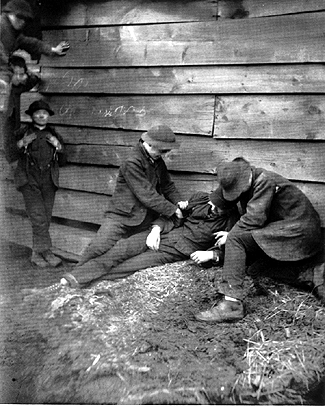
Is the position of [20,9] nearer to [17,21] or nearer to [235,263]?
[17,21]

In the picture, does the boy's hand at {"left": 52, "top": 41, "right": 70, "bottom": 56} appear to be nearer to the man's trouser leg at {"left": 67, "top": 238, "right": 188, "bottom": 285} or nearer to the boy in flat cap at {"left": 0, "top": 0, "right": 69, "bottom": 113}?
the boy in flat cap at {"left": 0, "top": 0, "right": 69, "bottom": 113}

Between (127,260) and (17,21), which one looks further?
(127,260)

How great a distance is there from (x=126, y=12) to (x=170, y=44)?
0.27m

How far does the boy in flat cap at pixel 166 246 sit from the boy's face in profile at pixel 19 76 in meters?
0.98

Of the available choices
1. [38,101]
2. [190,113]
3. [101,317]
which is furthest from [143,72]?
[101,317]

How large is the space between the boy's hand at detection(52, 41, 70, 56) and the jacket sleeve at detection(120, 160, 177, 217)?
652 mm

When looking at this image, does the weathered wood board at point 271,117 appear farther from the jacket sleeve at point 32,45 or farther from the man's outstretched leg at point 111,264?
the jacket sleeve at point 32,45

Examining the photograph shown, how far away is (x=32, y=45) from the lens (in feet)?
7.85

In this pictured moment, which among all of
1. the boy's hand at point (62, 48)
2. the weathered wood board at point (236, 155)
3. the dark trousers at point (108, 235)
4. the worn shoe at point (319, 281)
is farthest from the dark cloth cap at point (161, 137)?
the worn shoe at point (319, 281)

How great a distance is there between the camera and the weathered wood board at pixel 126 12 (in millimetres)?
2389

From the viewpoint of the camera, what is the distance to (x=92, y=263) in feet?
8.20

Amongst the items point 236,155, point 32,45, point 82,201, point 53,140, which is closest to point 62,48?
point 32,45

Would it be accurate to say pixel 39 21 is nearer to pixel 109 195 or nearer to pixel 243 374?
pixel 109 195

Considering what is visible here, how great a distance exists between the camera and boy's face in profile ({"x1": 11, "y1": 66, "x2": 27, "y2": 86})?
240 cm
